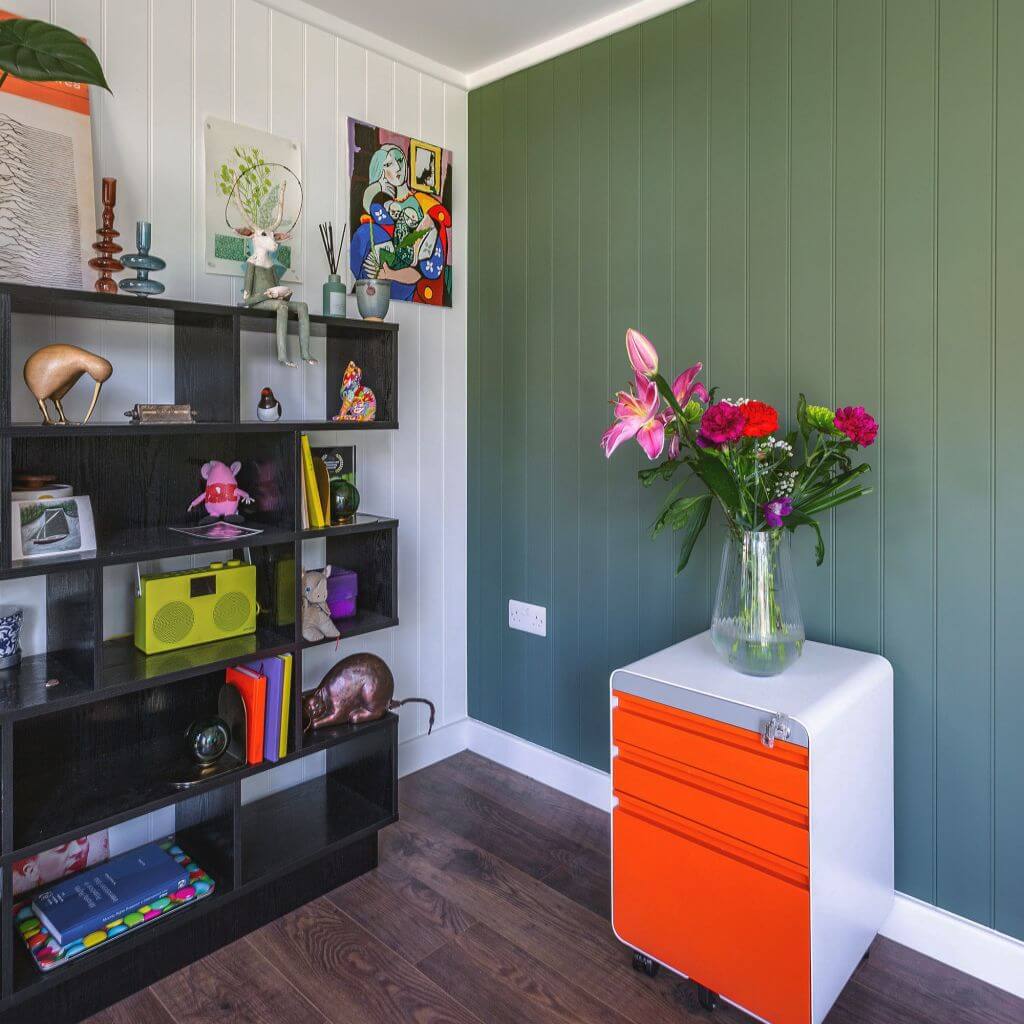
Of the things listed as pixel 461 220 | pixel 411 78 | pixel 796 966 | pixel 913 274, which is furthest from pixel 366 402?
pixel 796 966

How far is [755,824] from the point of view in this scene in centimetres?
155

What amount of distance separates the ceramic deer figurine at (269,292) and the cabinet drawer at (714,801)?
1.24 meters

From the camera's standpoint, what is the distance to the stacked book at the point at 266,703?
6.33ft

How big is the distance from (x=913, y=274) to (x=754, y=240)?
417mm

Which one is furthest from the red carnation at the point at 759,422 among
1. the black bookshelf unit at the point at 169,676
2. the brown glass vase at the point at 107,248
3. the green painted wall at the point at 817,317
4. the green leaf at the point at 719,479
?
the brown glass vase at the point at 107,248

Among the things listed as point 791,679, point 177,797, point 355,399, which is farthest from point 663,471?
point 177,797

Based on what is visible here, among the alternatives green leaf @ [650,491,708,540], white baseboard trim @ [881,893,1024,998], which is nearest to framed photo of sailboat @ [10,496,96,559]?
green leaf @ [650,491,708,540]

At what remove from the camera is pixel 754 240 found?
6.76 feet

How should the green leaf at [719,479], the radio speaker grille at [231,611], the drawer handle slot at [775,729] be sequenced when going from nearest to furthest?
the drawer handle slot at [775,729] < the green leaf at [719,479] < the radio speaker grille at [231,611]

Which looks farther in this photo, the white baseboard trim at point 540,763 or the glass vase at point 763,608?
the white baseboard trim at point 540,763

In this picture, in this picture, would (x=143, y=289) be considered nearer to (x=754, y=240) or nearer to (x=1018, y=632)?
(x=754, y=240)

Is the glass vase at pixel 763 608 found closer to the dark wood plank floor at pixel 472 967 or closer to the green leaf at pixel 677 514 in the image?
the green leaf at pixel 677 514

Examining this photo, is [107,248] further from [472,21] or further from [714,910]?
[714,910]

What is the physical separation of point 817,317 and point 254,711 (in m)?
1.68
